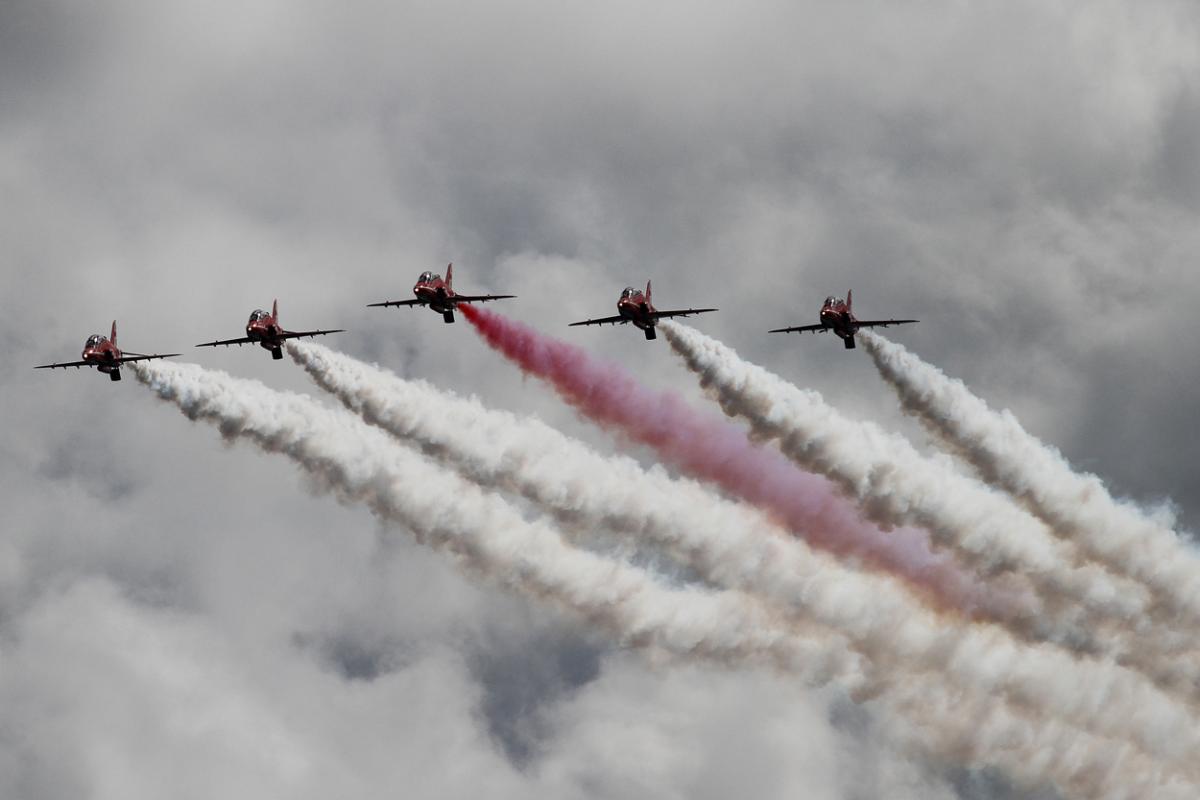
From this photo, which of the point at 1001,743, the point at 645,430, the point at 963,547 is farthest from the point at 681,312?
the point at 1001,743

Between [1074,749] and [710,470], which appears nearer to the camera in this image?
[1074,749]

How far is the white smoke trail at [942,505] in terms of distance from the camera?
115 meters

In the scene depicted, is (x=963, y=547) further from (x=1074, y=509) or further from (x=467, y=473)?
(x=467, y=473)

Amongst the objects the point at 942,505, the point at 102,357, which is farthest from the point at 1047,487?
the point at 102,357

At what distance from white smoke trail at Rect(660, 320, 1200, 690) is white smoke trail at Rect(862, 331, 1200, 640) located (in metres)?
0.86

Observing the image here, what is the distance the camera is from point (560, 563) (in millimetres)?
123188

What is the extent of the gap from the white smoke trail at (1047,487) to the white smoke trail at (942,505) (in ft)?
2.83

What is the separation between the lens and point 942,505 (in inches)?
4660

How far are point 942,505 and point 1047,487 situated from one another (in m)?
5.29

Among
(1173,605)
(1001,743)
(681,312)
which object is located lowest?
(1001,743)

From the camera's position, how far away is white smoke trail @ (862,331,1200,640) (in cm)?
11456

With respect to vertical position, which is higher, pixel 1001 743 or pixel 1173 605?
pixel 1173 605

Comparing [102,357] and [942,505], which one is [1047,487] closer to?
[942,505]

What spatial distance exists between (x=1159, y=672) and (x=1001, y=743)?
27.7ft
